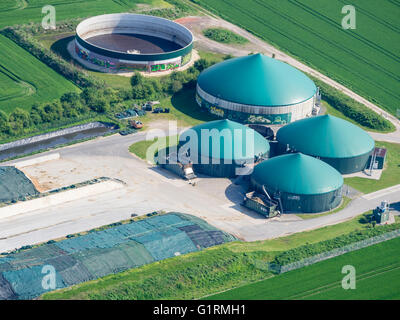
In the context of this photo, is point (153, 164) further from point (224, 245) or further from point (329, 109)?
point (329, 109)

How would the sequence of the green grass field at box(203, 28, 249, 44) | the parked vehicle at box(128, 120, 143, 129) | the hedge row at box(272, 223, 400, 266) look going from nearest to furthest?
1. the hedge row at box(272, 223, 400, 266)
2. the parked vehicle at box(128, 120, 143, 129)
3. the green grass field at box(203, 28, 249, 44)

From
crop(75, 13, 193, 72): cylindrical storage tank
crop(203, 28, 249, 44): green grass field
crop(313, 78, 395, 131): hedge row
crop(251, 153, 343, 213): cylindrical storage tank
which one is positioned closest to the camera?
crop(251, 153, 343, 213): cylindrical storage tank

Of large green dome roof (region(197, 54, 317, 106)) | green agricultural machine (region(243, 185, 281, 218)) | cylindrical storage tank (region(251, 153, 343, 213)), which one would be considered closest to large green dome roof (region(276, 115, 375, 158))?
cylindrical storage tank (region(251, 153, 343, 213))

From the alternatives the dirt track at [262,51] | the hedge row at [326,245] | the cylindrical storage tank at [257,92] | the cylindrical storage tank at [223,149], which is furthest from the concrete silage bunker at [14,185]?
the dirt track at [262,51]

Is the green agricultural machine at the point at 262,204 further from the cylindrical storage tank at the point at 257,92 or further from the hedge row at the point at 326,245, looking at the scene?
the cylindrical storage tank at the point at 257,92

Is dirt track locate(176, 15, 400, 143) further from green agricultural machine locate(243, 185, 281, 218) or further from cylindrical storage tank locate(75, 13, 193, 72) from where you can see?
green agricultural machine locate(243, 185, 281, 218)

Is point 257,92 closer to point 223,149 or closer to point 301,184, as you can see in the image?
point 223,149
